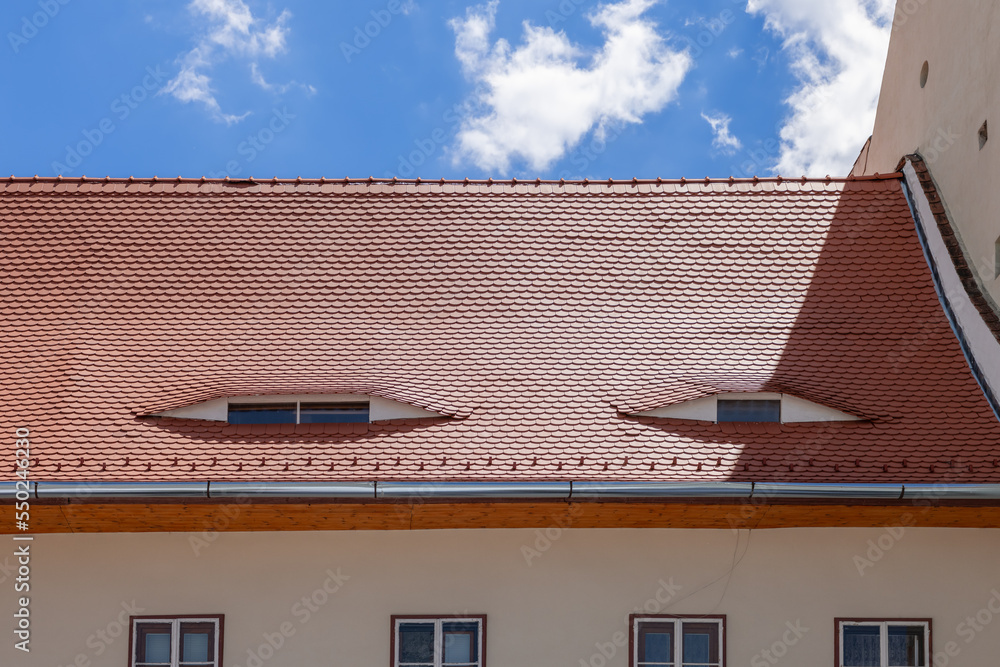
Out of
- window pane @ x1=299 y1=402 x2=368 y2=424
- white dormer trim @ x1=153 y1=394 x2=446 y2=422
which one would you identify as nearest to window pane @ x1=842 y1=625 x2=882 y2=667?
white dormer trim @ x1=153 y1=394 x2=446 y2=422

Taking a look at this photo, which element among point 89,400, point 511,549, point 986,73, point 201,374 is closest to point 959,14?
point 986,73

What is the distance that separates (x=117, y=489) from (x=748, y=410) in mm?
4757

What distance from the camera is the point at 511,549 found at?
848 cm

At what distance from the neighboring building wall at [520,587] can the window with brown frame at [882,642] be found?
7 centimetres

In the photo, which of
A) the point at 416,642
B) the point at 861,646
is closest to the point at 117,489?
the point at 416,642

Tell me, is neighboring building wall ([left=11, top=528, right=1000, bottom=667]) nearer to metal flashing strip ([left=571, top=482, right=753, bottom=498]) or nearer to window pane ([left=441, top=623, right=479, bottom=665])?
window pane ([left=441, top=623, right=479, bottom=665])

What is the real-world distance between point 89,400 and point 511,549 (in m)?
3.50

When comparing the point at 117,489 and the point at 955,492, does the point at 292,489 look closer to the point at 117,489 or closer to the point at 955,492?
the point at 117,489

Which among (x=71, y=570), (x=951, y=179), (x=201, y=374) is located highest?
(x=951, y=179)

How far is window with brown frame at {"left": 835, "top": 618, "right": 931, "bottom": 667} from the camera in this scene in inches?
325

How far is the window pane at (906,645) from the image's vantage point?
8.26m

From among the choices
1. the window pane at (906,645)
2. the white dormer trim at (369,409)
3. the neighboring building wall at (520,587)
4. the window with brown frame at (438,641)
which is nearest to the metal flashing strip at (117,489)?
the neighboring building wall at (520,587)

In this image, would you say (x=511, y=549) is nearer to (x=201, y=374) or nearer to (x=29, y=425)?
(x=201, y=374)

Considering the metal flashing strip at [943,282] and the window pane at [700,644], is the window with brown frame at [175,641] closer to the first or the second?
the window pane at [700,644]
